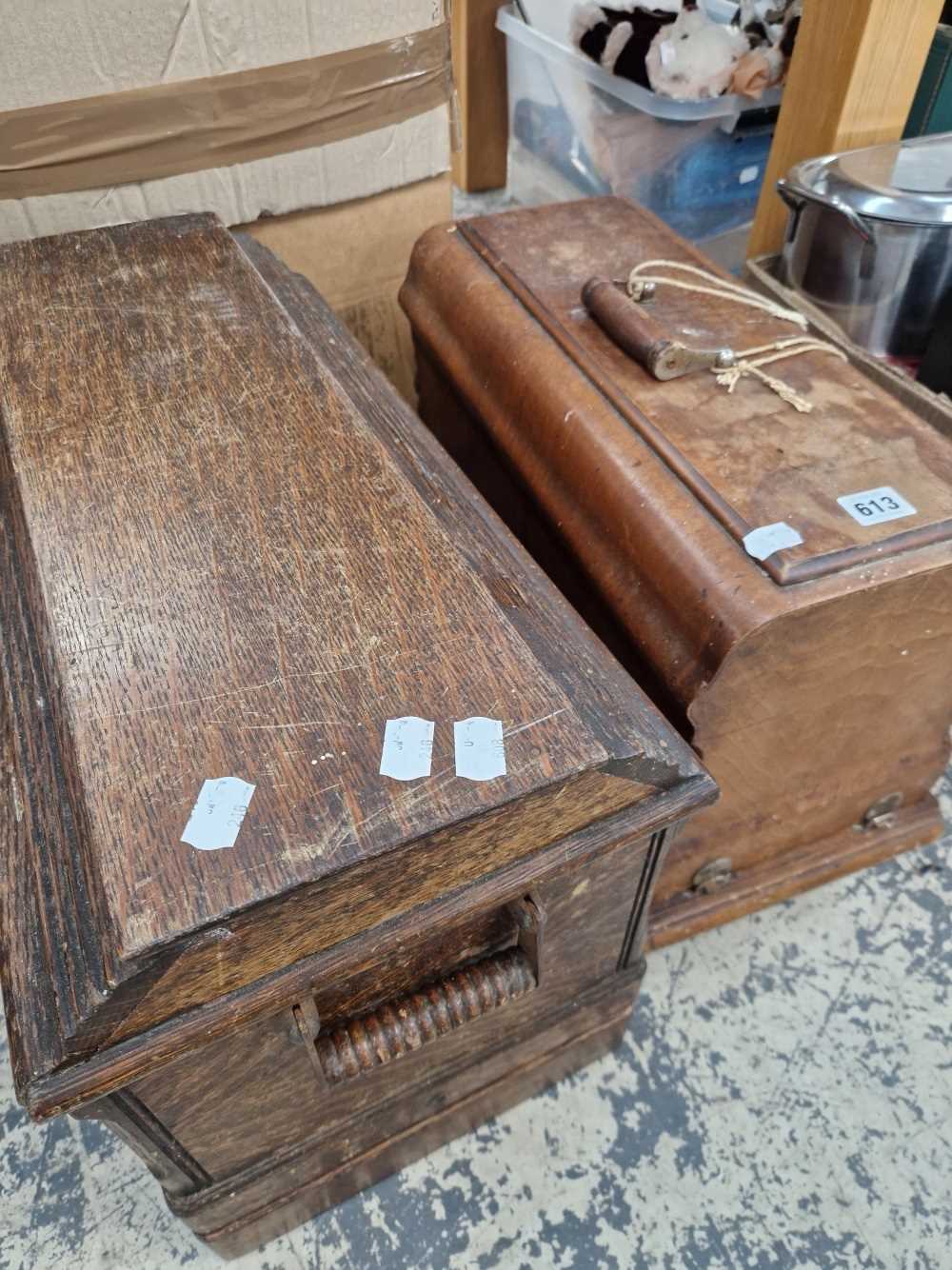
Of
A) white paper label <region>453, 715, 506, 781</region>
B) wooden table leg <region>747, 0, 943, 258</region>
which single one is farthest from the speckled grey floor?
wooden table leg <region>747, 0, 943, 258</region>

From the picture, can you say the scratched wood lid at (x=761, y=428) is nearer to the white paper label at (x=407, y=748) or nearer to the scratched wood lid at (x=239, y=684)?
the scratched wood lid at (x=239, y=684)

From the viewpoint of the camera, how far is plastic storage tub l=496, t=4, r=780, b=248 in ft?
5.81

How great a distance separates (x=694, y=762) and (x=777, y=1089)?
1.84 feet

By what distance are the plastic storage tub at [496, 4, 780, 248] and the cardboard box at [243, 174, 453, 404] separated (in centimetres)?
67

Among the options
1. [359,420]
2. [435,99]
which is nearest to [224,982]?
[359,420]

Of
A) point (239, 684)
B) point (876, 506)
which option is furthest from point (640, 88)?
point (239, 684)

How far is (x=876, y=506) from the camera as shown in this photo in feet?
2.68

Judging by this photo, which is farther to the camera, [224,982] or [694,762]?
[694,762]

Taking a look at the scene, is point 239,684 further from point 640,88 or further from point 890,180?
point 640,88

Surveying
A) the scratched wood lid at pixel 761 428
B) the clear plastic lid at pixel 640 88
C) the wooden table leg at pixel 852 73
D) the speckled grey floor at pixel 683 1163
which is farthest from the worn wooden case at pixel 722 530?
the clear plastic lid at pixel 640 88

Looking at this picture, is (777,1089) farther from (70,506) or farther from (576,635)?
(70,506)

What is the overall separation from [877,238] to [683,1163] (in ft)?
3.92

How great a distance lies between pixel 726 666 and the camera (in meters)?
0.77

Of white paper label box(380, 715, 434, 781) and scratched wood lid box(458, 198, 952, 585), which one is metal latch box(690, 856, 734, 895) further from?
→ white paper label box(380, 715, 434, 781)
